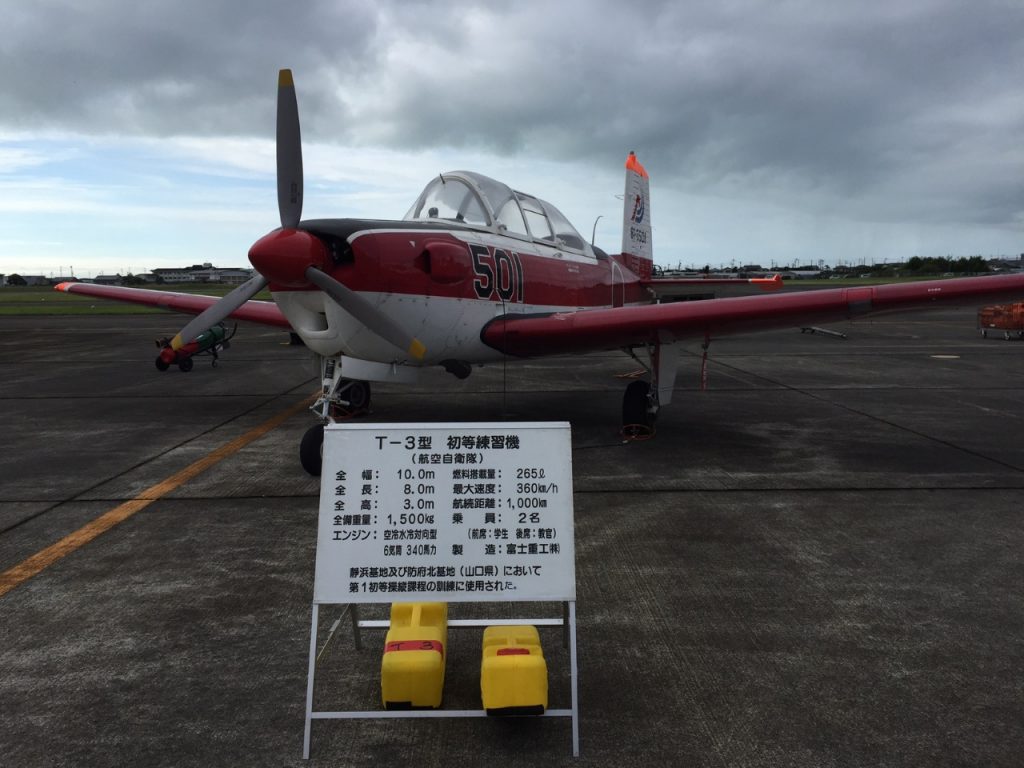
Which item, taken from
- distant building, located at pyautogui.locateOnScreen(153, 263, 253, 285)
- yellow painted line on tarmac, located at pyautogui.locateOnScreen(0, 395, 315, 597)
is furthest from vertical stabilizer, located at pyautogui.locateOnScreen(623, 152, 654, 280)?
distant building, located at pyautogui.locateOnScreen(153, 263, 253, 285)

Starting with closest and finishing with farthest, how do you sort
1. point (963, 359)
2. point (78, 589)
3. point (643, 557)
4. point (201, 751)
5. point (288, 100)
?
point (201, 751), point (78, 589), point (643, 557), point (288, 100), point (963, 359)

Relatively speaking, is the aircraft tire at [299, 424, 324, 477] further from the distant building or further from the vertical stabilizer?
the distant building

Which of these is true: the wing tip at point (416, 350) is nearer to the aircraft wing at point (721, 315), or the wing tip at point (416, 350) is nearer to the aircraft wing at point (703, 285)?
the aircraft wing at point (721, 315)

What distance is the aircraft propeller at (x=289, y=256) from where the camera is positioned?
5.48 metres

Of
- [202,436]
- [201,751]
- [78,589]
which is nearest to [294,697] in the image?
[201,751]

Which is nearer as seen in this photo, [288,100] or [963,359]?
[288,100]

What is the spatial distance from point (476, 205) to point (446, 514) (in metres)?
5.58

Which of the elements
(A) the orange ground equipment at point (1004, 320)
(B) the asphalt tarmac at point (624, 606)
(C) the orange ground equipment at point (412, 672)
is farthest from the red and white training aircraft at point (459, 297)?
(A) the orange ground equipment at point (1004, 320)

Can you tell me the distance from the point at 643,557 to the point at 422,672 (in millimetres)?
2180

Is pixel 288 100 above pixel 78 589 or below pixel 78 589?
above

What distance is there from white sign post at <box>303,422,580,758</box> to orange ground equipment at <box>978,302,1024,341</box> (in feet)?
72.9

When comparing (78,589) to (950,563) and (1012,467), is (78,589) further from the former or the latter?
(1012,467)

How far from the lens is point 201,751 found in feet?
9.10

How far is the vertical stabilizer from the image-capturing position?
44.9 ft
